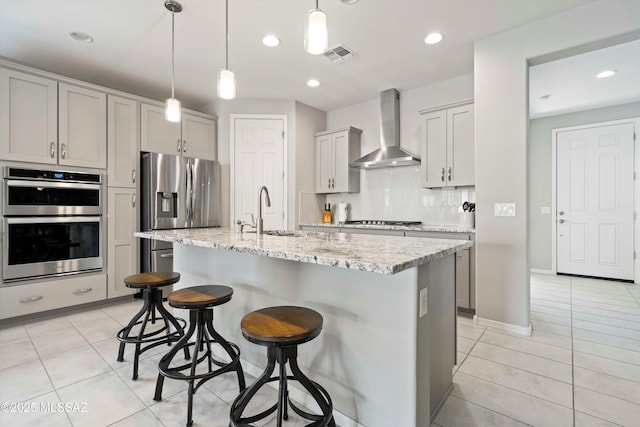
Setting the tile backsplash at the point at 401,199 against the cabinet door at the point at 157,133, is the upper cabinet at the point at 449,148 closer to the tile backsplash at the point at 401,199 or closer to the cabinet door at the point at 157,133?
the tile backsplash at the point at 401,199

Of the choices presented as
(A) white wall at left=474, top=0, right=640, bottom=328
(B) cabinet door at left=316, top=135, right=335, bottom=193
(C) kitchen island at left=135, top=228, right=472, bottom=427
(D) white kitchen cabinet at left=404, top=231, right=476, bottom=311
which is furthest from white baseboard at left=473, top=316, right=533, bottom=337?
(B) cabinet door at left=316, top=135, right=335, bottom=193

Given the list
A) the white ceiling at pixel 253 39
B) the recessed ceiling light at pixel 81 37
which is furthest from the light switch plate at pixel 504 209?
the recessed ceiling light at pixel 81 37

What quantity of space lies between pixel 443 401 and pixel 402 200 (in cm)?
282

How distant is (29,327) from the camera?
111 inches

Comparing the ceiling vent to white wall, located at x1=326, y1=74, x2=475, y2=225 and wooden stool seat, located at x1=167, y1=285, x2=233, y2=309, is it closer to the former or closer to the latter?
white wall, located at x1=326, y1=74, x2=475, y2=225

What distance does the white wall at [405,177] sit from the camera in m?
3.74

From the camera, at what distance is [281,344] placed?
1180 millimetres

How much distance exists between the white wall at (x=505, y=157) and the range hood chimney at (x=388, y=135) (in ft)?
4.01

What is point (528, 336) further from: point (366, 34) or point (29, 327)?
point (29, 327)

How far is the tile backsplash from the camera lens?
375cm

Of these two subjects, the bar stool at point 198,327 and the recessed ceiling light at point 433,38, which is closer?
the bar stool at point 198,327

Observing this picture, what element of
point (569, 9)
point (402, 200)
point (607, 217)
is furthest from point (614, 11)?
point (607, 217)

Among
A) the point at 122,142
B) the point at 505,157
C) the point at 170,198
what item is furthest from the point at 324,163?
the point at 122,142

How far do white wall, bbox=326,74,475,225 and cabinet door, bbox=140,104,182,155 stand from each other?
2.36m
